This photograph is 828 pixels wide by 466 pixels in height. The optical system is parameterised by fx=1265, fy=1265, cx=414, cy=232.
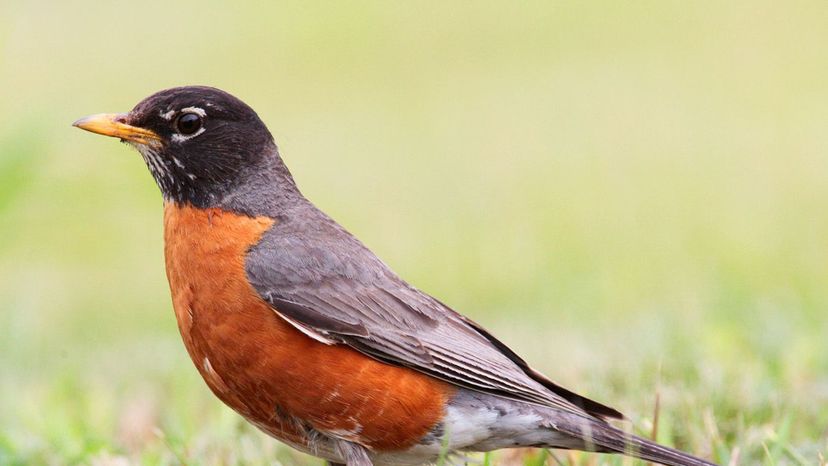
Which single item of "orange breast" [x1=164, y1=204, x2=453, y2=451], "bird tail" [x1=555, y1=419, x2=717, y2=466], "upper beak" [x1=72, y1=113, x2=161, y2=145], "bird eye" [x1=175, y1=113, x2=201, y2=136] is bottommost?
"orange breast" [x1=164, y1=204, x2=453, y2=451]

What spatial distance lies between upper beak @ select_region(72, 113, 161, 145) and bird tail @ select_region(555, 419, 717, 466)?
217cm

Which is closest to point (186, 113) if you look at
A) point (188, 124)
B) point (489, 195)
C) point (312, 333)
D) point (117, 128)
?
point (188, 124)

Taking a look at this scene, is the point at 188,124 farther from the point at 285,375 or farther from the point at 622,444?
the point at 622,444

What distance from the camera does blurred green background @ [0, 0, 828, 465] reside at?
626 centimetres

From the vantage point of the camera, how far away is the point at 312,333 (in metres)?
4.98

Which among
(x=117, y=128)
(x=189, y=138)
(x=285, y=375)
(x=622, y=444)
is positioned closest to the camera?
(x=285, y=375)

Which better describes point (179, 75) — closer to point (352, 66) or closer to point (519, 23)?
point (352, 66)

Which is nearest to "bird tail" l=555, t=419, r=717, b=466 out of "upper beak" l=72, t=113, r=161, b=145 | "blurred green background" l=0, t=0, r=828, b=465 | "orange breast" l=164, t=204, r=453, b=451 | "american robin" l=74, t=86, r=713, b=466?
"american robin" l=74, t=86, r=713, b=466

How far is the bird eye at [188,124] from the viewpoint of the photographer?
5598 millimetres

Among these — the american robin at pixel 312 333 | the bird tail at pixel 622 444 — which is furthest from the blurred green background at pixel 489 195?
the american robin at pixel 312 333

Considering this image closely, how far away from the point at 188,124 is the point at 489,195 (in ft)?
27.7

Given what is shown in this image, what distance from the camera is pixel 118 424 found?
6.50m

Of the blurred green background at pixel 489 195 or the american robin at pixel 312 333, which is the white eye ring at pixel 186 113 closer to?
the american robin at pixel 312 333

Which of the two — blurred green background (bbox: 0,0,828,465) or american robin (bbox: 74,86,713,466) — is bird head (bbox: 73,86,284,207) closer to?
american robin (bbox: 74,86,713,466)
